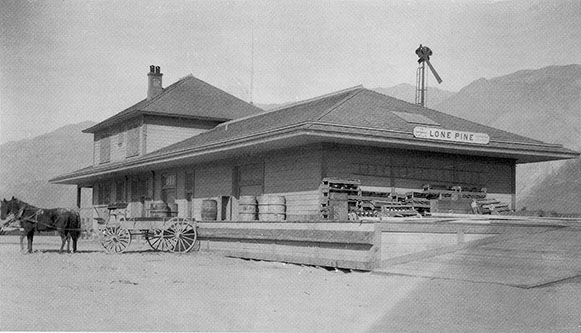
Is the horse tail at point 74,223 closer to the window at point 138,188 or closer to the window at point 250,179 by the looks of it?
the window at point 250,179

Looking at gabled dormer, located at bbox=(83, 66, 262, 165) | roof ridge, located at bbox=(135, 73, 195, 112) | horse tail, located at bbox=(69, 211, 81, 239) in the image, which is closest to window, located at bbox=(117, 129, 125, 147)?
gabled dormer, located at bbox=(83, 66, 262, 165)

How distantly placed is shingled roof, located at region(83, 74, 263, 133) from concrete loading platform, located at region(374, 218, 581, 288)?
1724cm

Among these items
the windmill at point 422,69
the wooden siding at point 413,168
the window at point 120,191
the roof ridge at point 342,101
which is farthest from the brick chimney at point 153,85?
the wooden siding at point 413,168

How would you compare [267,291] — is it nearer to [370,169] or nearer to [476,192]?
[370,169]

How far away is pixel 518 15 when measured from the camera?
13391 mm

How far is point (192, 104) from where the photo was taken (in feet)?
99.6

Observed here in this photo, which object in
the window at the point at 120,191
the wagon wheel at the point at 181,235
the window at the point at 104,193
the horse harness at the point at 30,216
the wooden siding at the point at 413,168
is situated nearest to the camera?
the wooden siding at the point at 413,168

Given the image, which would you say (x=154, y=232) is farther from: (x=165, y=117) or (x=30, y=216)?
(x=165, y=117)

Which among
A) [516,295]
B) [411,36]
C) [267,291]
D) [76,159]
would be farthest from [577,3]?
[76,159]

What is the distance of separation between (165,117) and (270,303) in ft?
67.7

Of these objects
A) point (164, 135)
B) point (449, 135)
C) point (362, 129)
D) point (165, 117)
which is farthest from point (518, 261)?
point (165, 117)

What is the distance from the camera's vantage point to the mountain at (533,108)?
79031mm

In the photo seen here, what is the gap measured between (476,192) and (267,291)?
10596 mm

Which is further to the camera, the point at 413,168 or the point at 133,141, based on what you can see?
the point at 133,141
